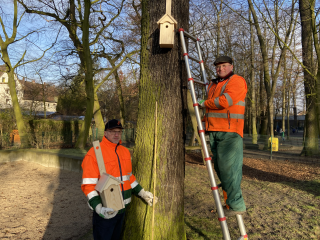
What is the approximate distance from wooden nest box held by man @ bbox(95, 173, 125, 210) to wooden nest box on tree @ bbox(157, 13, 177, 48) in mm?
1638

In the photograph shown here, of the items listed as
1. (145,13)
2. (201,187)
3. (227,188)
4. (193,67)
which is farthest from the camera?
(193,67)

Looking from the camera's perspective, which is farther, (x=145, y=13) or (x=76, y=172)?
(x=76, y=172)

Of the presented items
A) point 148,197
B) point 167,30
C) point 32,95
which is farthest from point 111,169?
point 32,95

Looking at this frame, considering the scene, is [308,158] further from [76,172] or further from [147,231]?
[147,231]

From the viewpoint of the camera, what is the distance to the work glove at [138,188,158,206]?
2.95m

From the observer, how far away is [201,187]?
6.38 meters

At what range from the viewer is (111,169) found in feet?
8.89

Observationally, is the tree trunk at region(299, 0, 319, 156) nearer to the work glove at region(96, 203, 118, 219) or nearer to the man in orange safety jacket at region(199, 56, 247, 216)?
the man in orange safety jacket at region(199, 56, 247, 216)

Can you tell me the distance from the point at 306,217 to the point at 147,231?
117 inches

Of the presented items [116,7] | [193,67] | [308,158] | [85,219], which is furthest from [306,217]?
[116,7]

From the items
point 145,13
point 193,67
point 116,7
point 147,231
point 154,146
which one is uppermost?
point 116,7

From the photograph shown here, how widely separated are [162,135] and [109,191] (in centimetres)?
94

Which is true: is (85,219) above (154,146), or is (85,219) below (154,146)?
below

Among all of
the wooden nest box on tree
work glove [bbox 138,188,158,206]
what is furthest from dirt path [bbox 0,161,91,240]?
the wooden nest box on tree
